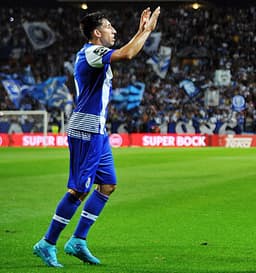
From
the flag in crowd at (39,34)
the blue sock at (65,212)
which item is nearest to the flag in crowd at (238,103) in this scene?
the flag in crowd at (39,34)

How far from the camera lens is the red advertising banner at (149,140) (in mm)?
38562

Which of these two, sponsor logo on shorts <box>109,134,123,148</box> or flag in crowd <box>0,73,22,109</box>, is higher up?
flag in crowd <box>0,73,22,109</box>

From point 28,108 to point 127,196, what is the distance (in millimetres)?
A: 32126

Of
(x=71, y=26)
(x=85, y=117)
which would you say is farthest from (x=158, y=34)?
(x=85, y=117)

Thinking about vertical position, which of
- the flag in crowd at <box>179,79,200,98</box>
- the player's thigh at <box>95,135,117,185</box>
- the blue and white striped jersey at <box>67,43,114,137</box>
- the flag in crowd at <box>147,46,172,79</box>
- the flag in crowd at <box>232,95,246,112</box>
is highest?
the blue and white striped jersey at <box>67,43,114,137</box>

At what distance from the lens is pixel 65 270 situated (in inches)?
273

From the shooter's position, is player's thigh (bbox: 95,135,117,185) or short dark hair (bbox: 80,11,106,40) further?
player's thigh (bbox: 95,135,117,185)

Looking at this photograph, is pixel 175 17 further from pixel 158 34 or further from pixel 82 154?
pixel 82 154

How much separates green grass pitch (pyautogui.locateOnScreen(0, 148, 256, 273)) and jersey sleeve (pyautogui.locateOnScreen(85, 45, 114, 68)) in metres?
1.85

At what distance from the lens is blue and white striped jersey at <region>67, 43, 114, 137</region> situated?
7.16 m

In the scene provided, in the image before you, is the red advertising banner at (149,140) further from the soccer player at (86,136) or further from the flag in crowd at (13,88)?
the soccer player at (86,136)

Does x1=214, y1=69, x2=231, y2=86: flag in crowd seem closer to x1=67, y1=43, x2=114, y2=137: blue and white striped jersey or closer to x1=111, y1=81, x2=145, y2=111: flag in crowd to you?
x1=111, y1=81, x2=145, y2=111: flag in crowd

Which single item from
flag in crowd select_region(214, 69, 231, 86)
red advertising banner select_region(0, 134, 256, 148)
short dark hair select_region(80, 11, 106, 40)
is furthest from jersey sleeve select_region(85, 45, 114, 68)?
flag in crowd select_region(214, 69, 231, 86)

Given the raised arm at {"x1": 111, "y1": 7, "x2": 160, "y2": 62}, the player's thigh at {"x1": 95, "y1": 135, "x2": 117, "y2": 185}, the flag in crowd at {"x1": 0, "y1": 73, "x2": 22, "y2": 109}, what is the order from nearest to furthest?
1. the raised arm at {"x1": 111, "y1": 7, "x2": 160, "y2": 62}
2. the player's thigh at {"x1": 95, "y1": 135, "x2": 117, "y2": 185}
3. the flag in crowd at {"x1": 0, "y1": 73, "x2": 22, "y2": 109}
